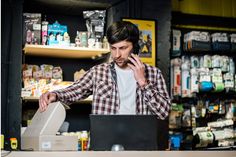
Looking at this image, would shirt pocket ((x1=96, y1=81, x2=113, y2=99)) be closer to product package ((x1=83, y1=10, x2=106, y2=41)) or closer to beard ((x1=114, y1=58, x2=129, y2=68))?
beard ((x1=114, y1=58, x2=129, y2=68))

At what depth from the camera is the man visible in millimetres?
2793

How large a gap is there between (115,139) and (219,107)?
394cm

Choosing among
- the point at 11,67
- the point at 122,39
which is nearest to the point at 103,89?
the point at 122,39

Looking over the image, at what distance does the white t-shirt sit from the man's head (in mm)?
59

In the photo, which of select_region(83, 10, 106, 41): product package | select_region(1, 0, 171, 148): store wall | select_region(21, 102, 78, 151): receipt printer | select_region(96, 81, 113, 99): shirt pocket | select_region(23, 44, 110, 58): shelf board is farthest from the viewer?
select_region(83, 10, 106, 41): product package

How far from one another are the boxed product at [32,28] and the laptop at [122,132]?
7.77 feet

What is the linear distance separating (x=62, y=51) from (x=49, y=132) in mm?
2264

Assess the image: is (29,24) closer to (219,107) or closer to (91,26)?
(91,26)

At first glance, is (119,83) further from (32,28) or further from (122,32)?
(32,28)

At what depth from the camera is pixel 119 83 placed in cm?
290

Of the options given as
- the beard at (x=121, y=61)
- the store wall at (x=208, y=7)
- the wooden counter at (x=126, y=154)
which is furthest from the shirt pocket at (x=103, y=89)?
the store wall at (x=208, y=7)

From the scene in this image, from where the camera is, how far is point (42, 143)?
1.83 metres

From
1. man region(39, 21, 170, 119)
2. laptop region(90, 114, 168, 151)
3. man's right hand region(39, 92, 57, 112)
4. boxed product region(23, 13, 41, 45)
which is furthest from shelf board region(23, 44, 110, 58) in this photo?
laptop region(90, 114, 168, 151)

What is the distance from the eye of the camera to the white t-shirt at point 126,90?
2812 millimetres
